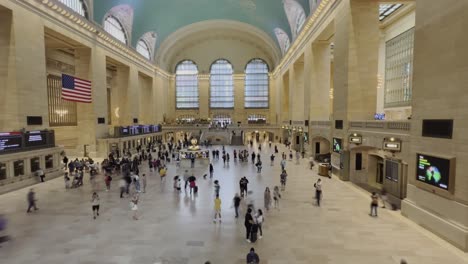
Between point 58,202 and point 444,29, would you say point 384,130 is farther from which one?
point 58,202

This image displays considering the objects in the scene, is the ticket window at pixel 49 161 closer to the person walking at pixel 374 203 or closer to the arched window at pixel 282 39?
the person walking at pixel 374 203

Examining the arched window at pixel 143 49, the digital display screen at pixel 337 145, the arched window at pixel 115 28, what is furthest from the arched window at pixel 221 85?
the digital display screen at pixel 337 145

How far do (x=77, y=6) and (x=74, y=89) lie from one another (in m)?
7.62

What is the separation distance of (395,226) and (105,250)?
28.5ft

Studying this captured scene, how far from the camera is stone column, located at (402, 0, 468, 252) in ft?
23.2

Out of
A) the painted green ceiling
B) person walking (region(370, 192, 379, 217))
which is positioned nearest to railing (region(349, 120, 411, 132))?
person walking (region(370, 192, 379, 217))

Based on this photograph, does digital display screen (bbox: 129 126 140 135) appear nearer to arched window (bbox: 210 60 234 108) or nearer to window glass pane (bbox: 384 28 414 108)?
arched window (bbox: 210 60 234 108)

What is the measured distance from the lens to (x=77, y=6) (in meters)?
21.6

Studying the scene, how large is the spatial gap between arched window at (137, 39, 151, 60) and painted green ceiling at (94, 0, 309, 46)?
6.64 ft

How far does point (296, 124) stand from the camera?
29016 mm

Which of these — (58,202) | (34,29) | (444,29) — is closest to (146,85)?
(34,29)

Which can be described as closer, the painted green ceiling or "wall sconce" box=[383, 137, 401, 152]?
"wall sconce" box=[383, 137, 401, 152]

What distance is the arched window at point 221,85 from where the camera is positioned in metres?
49.0

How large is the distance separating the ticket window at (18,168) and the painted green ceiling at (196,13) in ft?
57.7
